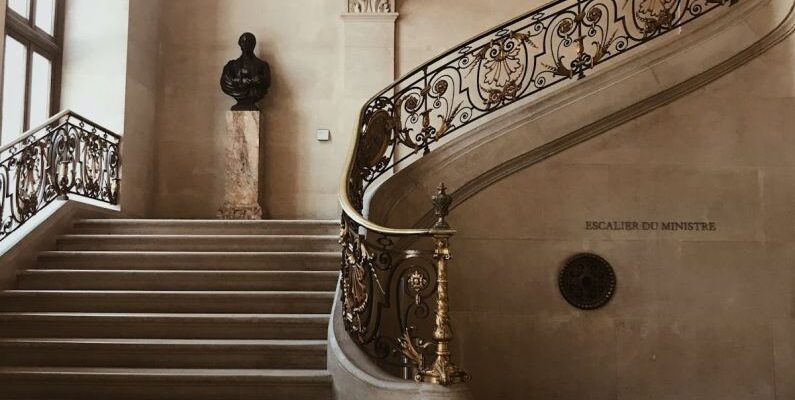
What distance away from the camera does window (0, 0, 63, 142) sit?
7930mm

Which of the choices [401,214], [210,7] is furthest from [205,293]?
[210,7]

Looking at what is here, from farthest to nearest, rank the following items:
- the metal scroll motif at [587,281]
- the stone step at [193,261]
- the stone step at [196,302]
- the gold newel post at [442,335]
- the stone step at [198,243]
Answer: the metal scroll motif at [587,281]
the stone step at [198,243]
the stone step at [193,261]
the stone step at [196,302]
the gold newel post at [442,335]

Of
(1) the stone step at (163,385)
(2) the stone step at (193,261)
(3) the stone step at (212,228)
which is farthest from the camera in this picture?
(3) the stone step at (212,228)

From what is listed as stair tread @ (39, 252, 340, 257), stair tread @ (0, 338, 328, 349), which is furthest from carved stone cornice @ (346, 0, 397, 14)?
stair tread @ (0, 338, 328, 349)

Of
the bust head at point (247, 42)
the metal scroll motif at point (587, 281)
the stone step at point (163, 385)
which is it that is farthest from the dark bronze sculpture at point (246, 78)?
the stone step at point (163, 385)

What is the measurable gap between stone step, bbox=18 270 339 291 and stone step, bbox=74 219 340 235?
1105 mm

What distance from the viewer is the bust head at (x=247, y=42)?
30.8ft

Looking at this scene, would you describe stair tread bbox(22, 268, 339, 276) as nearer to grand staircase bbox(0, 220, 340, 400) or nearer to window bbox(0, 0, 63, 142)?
grand staircase bbox(0, 220, 340, 400)

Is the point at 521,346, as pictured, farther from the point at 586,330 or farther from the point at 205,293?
the point at 205,293

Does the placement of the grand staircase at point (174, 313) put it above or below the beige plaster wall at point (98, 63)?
below

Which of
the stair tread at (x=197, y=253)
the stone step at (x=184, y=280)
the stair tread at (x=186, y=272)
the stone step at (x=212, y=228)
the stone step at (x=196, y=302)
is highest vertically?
the stone step at (x=212, y=228)

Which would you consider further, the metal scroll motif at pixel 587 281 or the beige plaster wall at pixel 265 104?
the beige plaster wall at pixel 265 104

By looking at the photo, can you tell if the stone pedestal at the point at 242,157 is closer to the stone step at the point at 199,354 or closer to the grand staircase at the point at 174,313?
the grand staircase at the point at 174,313

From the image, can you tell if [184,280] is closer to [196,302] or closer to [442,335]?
[196,302]
